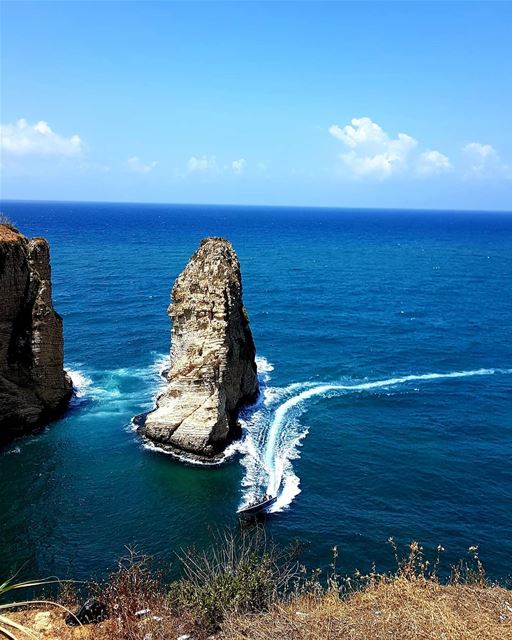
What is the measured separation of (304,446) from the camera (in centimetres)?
3500

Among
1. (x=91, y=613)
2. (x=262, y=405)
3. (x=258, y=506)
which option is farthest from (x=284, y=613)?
(x=262, y=405)

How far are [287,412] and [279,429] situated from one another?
8.52 feet

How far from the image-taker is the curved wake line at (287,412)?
30484mm

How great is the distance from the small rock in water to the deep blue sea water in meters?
5.28

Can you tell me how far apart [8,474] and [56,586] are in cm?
998

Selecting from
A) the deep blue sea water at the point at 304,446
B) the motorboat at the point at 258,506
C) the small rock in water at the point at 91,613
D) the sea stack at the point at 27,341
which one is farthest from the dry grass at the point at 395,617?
the sea stack at the point at 27,341

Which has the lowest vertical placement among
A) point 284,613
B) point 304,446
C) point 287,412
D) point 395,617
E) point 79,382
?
point 304,446

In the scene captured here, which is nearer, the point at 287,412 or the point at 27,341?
the point at 27,341

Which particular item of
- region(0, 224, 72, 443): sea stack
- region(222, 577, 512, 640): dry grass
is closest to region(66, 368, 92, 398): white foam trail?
region(0, 224, 72, 443): sea stack

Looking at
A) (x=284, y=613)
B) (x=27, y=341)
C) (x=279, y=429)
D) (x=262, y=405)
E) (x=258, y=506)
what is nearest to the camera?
(x=284, y=613)

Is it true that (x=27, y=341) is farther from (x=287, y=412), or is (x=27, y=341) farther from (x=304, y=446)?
(x=304, y=446)

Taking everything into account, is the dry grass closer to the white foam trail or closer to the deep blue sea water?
the deep blue sea water

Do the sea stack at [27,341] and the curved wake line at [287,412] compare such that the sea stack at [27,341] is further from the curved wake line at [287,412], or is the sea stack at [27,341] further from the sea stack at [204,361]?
the curved wake line at [287,412]

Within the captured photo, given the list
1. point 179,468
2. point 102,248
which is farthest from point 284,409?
point 102,248
